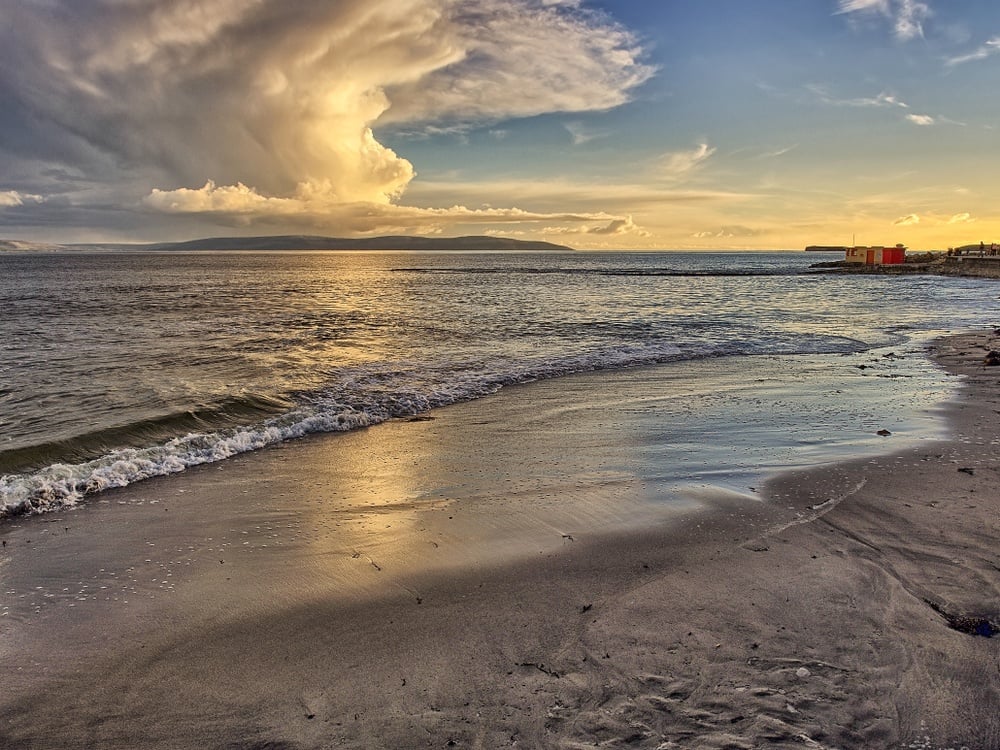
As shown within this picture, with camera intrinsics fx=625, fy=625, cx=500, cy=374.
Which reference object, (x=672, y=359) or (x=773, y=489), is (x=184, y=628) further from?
(x=672, y=359)

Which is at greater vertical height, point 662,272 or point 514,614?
point 662,272

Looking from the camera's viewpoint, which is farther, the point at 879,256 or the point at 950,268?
the point at 879,256

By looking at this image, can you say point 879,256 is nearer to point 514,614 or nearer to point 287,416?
point 287,416

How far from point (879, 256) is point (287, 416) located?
323ft

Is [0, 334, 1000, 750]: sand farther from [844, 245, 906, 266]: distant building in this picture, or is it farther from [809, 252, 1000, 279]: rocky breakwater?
[844, 245, 906, 266]: distant building

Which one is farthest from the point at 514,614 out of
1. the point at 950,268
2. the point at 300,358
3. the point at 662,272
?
the point at 662,272

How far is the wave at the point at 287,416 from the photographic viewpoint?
7423mm

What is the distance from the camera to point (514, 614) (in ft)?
14.3

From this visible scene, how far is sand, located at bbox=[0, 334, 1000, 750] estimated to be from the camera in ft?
10.8

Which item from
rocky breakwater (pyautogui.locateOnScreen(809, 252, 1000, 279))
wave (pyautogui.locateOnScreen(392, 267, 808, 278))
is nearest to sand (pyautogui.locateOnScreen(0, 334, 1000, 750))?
rocky breakwater (pyautogui.locateOnScreen(809, 252, 1000, 279))

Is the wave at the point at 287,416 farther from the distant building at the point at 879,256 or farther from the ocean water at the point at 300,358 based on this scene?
the distant building at the point at 879,256

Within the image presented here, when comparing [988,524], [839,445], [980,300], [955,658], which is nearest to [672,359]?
[839,445]

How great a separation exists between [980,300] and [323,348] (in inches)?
1493

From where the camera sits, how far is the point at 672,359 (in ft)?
55.7
